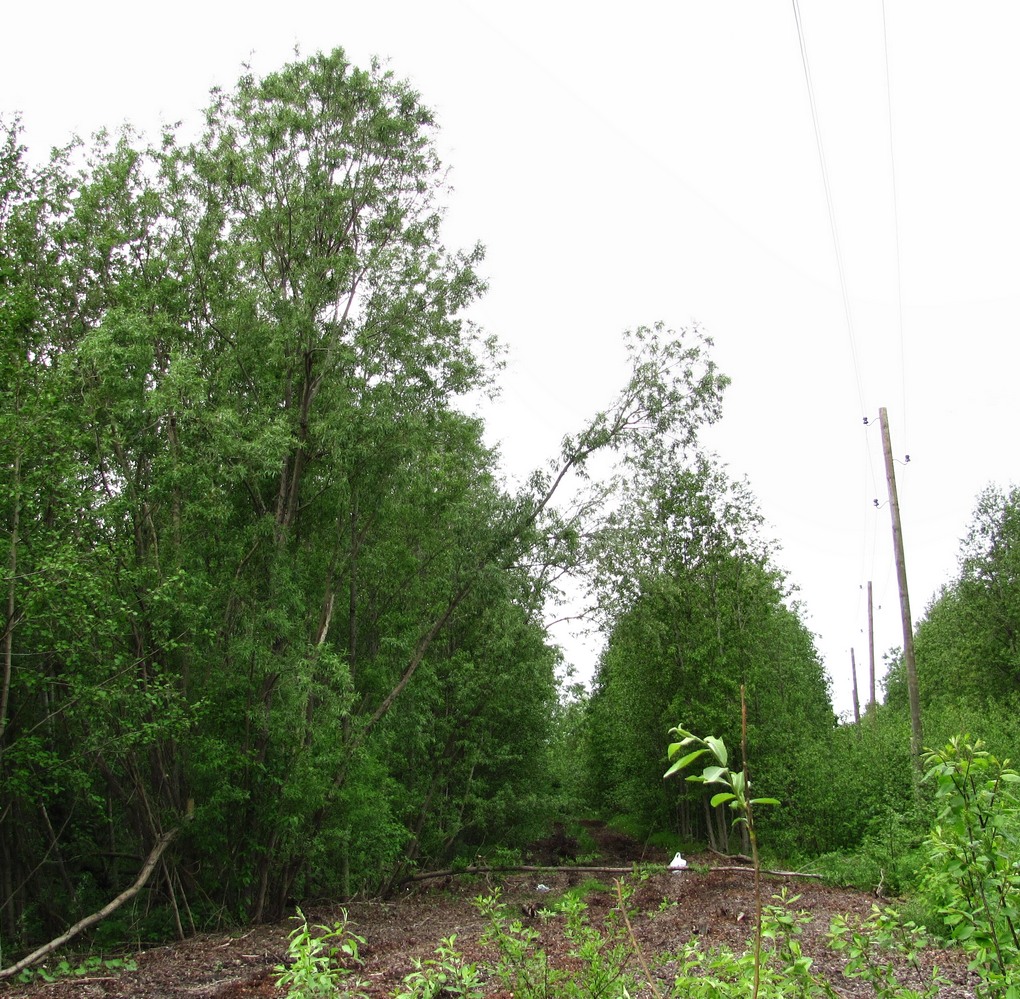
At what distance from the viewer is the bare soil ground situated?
746cm

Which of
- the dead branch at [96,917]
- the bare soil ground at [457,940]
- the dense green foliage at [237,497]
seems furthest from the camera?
the dense green foliage at [237,497]

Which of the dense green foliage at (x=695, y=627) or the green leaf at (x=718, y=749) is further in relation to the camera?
the dense green foliage at (x=695, y=627)

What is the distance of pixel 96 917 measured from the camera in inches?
384

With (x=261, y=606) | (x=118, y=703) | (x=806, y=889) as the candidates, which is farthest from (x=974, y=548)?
(x=118, y=703)

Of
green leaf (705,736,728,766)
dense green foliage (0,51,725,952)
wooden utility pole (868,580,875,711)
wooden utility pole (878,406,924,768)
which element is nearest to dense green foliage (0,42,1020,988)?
dense green foliage (0,51,725,952)

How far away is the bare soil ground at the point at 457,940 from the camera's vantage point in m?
7.46

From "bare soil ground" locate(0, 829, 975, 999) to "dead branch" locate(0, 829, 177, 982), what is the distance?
0.89ft

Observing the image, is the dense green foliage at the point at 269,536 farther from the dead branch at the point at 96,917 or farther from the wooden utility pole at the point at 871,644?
the wooden utility pole at the point at 871,644

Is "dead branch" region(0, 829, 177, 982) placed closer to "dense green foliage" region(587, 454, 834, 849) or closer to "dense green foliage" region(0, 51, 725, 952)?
"dense green foliage" region(0, 51, 725, 952)

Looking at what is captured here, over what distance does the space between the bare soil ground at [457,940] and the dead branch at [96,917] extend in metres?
0.27

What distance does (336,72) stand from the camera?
13.5m

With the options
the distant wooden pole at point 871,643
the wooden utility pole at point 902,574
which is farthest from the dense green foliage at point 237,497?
the distant wooden pole at point 871,643

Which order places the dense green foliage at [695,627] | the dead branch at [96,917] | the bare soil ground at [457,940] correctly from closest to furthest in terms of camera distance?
the bare soil ground at [457,940], the dead branch at [96,917], the dense green foliage at [695,627]

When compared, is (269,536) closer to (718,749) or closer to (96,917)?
(96,917)
